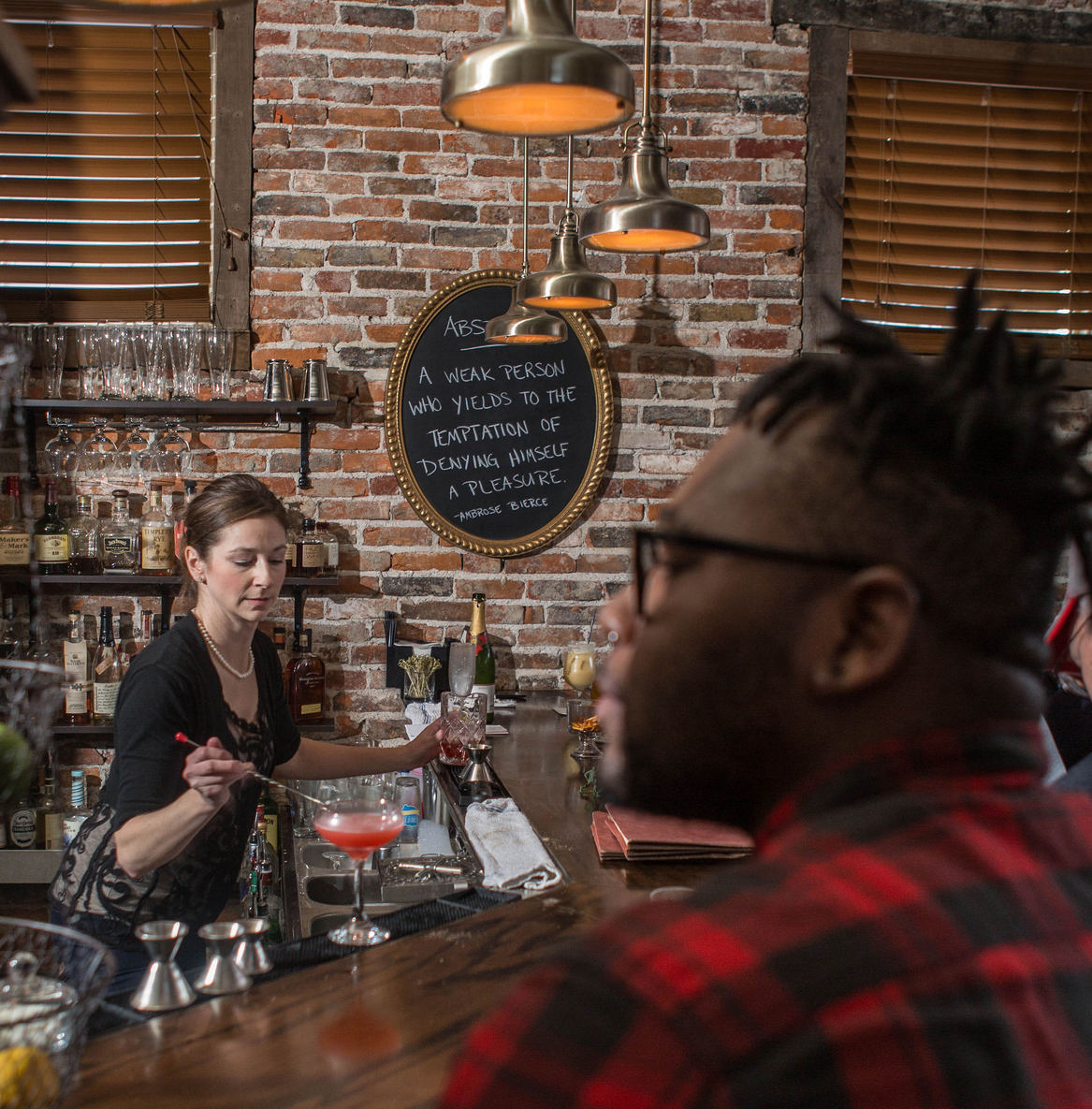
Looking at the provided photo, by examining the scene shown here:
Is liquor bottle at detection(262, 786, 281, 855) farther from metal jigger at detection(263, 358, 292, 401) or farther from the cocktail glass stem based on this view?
the cocktail glass stem

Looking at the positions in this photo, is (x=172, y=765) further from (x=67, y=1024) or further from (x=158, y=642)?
(x=67, y=1024)

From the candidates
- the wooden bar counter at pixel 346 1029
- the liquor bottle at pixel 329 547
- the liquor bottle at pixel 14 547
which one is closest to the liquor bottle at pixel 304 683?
the liquor bottle at pixel 329 547

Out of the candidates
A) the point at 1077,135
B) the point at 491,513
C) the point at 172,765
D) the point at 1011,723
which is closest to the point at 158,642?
the point at 172,765

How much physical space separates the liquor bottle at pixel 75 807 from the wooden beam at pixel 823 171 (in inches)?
108

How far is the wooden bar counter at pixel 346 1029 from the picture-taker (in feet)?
3.18

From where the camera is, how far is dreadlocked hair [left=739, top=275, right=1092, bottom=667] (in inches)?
21.2

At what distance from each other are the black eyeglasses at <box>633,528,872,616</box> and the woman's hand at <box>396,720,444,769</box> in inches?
71.3

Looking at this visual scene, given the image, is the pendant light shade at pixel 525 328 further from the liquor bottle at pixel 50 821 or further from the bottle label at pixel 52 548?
the liquor bottle at pixel 50 821

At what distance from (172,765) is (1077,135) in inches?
142

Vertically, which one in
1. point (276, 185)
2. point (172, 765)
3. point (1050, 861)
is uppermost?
point (276, 185)

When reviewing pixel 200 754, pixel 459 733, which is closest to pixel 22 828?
pixel 459 733

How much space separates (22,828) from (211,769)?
1848 mm

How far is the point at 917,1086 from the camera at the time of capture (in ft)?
1.28

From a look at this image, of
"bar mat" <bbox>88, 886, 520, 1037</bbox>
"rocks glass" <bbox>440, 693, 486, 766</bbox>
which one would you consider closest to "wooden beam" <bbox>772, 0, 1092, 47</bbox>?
"rocks glass" <bbox>440, 693, 486, 766</bbox>
